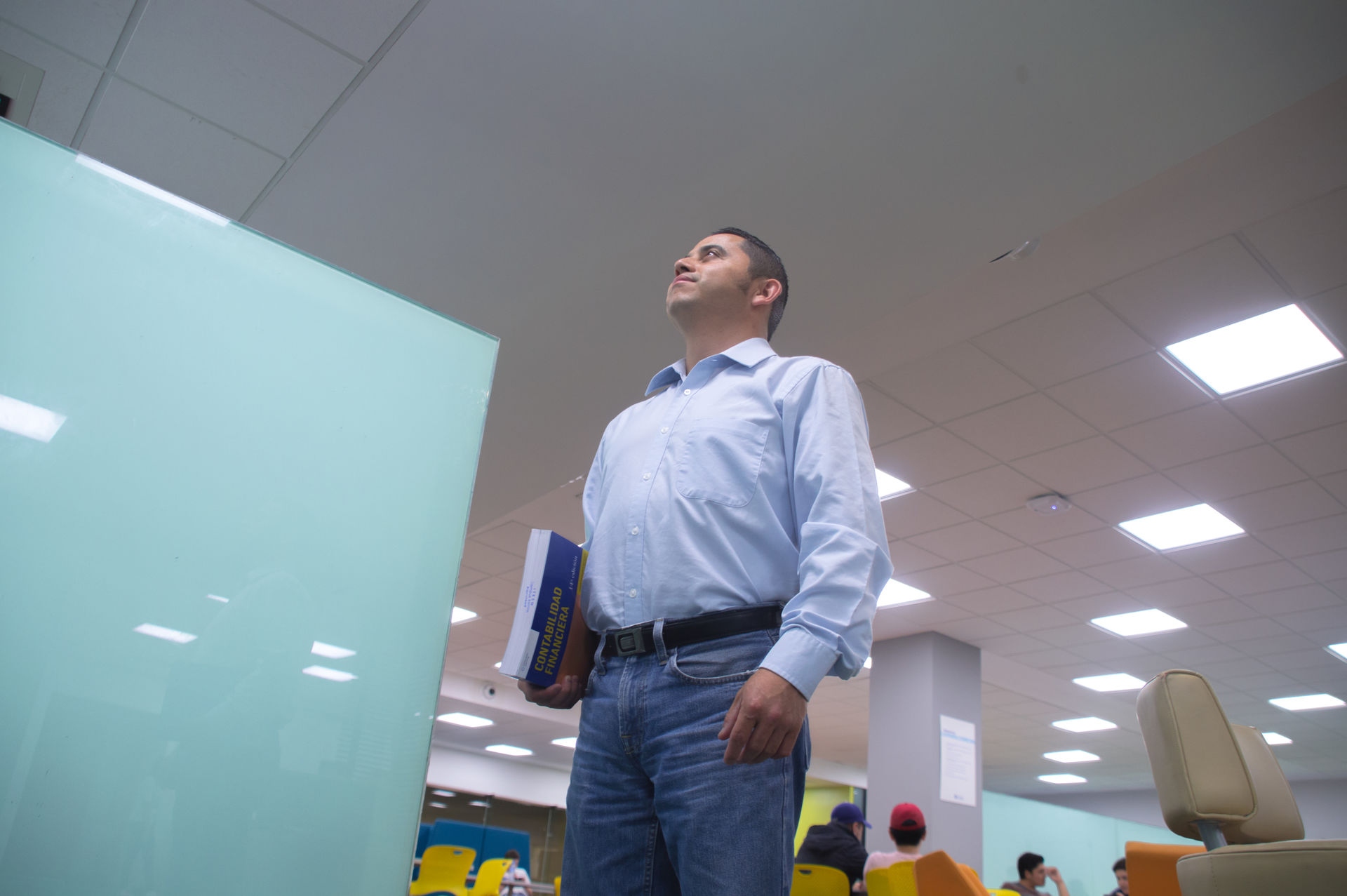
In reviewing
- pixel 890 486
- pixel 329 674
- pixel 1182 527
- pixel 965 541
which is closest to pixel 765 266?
pixel 329 674

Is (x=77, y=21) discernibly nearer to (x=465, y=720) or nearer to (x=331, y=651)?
(x=331, y=651)

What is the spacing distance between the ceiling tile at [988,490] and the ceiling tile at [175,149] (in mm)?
3855

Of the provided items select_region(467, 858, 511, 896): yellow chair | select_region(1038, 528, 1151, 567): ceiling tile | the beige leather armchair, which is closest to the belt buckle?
the beige leather armchair

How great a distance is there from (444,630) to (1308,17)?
2478 millimetres

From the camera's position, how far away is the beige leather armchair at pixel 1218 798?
1.27 meters

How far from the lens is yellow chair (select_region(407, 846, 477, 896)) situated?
5.79 m

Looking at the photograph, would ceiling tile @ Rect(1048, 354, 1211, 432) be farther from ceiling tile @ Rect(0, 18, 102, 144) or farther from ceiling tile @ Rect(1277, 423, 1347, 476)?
ceiling tile @ Rect(0, 18, 102, 144)

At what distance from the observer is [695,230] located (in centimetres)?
299

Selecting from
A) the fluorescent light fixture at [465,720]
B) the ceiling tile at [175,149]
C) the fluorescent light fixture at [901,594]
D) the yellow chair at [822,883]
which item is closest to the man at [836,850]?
the yellow chair at [822,883]

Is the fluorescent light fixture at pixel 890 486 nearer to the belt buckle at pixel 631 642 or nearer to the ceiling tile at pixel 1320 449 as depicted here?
the ceiling tile at pixel 1320 449

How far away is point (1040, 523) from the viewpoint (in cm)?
540

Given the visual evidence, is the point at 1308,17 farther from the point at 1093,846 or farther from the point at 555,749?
the point at 555,749

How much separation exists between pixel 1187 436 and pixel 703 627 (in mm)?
4133

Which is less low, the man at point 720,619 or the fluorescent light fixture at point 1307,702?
the fluorescent light fixture at point 1307,702
